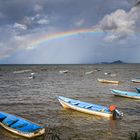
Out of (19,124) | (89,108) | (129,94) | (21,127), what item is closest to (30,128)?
(21,127)

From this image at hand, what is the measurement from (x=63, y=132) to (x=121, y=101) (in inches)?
793

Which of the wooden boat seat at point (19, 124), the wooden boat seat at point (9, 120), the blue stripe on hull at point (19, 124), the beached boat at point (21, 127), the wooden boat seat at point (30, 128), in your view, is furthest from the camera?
the wooden boat seat at point (9, 120)

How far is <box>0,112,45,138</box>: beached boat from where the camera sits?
23.7 meters

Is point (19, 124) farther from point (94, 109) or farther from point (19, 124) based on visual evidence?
point (94, 109)

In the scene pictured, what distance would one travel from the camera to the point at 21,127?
81.8ft

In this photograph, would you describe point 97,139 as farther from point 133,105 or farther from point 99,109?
point 133,105

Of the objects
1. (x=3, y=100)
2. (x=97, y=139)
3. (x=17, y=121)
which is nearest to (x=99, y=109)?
(x=97, y=139)

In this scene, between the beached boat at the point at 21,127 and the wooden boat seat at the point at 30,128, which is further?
the wooden boat seat at the point at 30,128

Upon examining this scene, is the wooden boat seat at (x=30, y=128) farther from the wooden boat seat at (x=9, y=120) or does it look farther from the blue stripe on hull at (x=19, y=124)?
the wooden boat seat at (x=9, y=120)

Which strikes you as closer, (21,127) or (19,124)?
(21,127)

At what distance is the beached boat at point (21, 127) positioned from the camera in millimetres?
23703

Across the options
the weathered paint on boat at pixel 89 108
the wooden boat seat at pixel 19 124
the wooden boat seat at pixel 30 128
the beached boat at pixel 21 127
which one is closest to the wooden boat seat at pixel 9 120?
the beached boat at pixel 21 127

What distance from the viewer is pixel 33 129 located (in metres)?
23.9

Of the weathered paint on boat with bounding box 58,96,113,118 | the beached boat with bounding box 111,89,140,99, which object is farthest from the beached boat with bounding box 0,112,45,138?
the beached boat with bounding box 111,89,140,99
